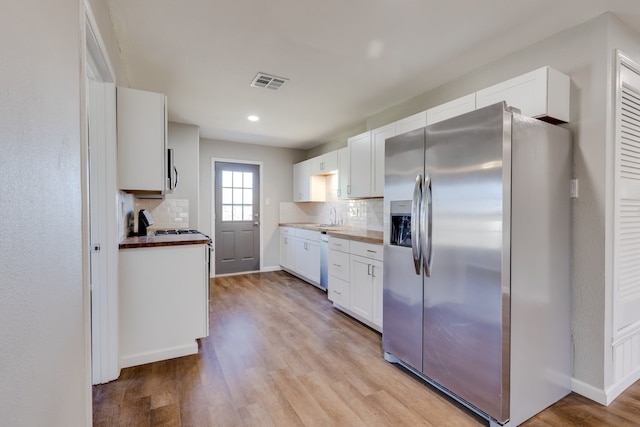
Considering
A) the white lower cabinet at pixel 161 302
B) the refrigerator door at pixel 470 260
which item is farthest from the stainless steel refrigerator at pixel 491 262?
the white lower cabinet at pixel 161 302

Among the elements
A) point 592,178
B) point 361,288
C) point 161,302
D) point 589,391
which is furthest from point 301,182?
point 589,391

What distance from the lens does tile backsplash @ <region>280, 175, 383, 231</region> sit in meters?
4.15

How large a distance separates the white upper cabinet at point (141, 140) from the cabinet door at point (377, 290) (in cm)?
204

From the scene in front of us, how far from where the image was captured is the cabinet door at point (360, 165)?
11.8ft

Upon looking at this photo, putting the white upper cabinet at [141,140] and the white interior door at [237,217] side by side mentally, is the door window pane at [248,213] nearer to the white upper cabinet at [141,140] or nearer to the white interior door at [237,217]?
the white interior door at [237,217]

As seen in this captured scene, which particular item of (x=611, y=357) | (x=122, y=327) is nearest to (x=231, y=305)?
(x=122, y=327)

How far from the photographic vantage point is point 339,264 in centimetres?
350

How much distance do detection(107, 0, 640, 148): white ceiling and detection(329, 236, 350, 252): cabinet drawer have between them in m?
1.61

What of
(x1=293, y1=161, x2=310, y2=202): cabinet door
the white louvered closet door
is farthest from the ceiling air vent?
the white louvered closet door

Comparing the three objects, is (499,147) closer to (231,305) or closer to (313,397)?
(313,397)

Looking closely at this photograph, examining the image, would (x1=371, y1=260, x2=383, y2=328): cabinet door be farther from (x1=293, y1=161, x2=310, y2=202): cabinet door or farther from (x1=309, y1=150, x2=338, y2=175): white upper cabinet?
(x1=293, y1=161, x2=310, y2=202): cabinet door

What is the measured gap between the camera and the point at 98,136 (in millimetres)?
2064

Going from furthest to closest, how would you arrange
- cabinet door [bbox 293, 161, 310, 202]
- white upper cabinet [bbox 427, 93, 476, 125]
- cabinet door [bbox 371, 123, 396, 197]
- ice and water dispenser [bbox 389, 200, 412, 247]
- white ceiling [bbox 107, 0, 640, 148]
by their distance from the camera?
cabinet door [bbox 293, 161, 310, 202] → cabinet door [bbox 371, 123, 396, 197] → white upper cabinet [bbox 427, 93, 476, 125] → ice and water dispenser [bbox 389, 200, 412, 247] → white ceiling [bbox 107, 0, 640, 148]

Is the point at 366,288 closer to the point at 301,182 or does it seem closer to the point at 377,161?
the point at 377,161
